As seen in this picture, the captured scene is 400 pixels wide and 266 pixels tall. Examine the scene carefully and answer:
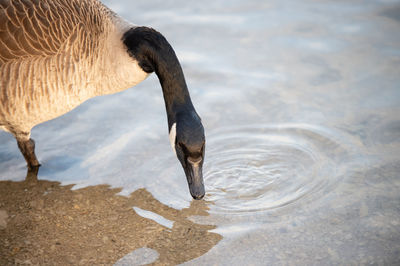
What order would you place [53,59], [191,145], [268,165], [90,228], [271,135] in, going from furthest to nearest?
1. [271,135]
2. [268,165]
3. [53,59]
4. [90,228]
5. [191,145]

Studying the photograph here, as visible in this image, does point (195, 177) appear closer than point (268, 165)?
Yes

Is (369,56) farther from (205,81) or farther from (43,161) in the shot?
(43,161)

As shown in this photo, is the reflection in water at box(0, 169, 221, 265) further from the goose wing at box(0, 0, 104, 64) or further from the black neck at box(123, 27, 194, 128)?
the goose wing at box(0, 0, 104, 64)

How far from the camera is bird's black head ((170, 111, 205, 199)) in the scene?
4168 millimetres

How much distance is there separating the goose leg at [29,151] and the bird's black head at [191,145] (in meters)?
1.87

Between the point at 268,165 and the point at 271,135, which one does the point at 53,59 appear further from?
the point at 271,135

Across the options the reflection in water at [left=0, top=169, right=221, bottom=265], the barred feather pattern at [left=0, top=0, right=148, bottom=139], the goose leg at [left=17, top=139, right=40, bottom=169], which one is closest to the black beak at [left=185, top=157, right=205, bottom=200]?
the reflection in water at [left=0, top=169, right=221, bottom=265]

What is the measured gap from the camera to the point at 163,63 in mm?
4832

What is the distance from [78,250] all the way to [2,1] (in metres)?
2.50

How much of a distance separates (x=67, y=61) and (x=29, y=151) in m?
1.19

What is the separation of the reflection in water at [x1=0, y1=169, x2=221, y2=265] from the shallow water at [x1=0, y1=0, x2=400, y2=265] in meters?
0.10

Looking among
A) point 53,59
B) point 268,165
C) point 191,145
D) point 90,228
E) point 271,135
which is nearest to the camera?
point 191,145

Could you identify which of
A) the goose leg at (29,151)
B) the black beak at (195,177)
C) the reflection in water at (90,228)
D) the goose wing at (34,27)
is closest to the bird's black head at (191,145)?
the black beak at (195,177)

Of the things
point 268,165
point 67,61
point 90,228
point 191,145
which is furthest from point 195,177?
point 67,61
